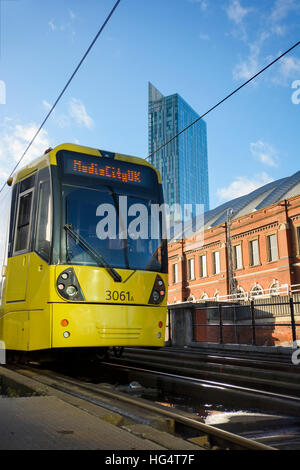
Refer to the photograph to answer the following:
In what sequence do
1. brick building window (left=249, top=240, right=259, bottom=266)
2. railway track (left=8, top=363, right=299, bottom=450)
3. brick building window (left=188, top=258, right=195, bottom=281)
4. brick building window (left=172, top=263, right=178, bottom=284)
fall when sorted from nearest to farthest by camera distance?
railway track (left=8, top=363, right=299, bottom=450) → brick building window (left=249, top=240, right=259, bottom=266) → brick building window (left=188, top=258, right=195, bottom=281) → brick building window (left=172, top=263, right=178, bottom=284)

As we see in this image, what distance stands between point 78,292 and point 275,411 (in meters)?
3.23

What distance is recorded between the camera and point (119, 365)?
28.8 ft

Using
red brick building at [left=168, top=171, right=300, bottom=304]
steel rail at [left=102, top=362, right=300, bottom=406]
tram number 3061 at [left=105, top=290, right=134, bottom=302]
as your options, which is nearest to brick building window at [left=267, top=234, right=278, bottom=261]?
red brick building at [left=168, top=171, right=300, bottom=304]

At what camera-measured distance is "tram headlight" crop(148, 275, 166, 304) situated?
7.31 meters

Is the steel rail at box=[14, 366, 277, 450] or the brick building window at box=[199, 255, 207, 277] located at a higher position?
the brick building window at box=[199, 255, 207, 277]

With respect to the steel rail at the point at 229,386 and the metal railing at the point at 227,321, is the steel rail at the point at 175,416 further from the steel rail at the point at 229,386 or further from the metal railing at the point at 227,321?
the metal railing at the point at 227,321

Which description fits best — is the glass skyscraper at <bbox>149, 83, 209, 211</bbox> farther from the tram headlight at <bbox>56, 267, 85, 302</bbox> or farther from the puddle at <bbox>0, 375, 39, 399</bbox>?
the puddle at <bbox>0, 375, 39, 399</bbox>

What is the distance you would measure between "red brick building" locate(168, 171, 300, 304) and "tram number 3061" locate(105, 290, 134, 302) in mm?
22690

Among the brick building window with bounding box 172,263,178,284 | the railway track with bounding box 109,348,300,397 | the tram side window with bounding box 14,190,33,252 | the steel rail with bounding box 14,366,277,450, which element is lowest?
the steel rail with bounding box 14,366,277,450

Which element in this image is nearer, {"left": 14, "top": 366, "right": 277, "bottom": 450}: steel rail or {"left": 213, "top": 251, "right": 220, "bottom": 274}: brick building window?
{"left": 14, "top": 366, "right": 277, "bottom": 450}: steel rail

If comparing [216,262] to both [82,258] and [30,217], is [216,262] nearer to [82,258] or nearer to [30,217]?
[30,217]

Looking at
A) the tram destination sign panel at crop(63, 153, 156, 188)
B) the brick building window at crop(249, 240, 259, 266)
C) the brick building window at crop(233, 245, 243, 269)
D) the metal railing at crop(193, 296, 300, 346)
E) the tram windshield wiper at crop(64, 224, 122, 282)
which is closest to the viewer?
the tram windshield wiper at crop(64, 224, 122, 282)
